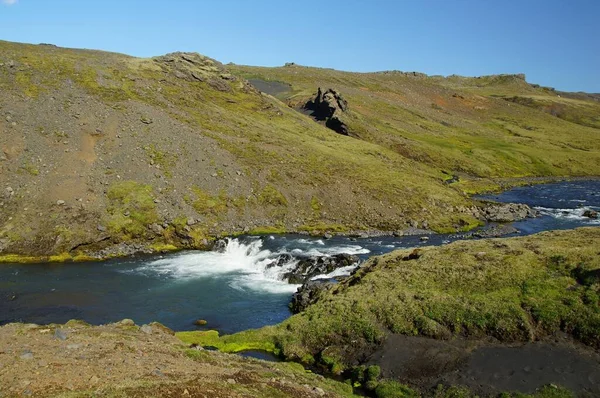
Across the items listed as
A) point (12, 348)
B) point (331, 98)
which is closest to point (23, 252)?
point (12, 348)

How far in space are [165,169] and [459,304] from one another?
4995 cm

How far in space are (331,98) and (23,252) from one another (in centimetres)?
10108

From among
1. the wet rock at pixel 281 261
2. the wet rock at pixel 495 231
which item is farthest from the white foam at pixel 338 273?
the wet rock at pixel 495 231

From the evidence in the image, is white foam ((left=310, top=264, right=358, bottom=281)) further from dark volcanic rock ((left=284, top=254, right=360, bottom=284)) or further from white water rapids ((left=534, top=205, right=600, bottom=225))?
white water rapids ((left=534, top=205, right=600, bottom=225))

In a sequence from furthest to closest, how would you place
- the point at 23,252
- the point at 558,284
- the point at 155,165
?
the point at 155,165, the point at 23,252, the point at 558,284

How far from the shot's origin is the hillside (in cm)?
5800

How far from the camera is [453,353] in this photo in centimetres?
2836

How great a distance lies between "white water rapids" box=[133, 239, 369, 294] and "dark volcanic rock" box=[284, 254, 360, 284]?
0.69m

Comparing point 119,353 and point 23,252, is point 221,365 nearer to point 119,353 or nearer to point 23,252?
point 119,353

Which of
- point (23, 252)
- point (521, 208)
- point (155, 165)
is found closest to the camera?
point (23, 252)

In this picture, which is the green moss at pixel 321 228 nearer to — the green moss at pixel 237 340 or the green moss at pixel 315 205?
the green moss at pixel 315 205

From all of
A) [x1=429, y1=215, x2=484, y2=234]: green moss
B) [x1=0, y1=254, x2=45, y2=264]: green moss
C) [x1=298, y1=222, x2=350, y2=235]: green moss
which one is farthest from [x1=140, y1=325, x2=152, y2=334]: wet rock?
[x1=429, y1=215, x2=484, y2=234]: green moss

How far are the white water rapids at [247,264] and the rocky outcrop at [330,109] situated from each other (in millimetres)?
71109

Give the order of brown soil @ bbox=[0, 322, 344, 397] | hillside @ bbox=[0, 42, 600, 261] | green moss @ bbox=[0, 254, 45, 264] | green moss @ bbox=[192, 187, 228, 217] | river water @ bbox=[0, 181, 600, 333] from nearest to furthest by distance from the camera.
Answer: brown soil @ bbox=[0, 322, 344, 397] < river water @ bbox=[0, 181, 600, 333] < green moss @ bbox=[0, 254, 45, 264] < hillside @ bbox=[0, 42, 600, 261] < green moss @ bbox=[192, 187, 228, 217]
